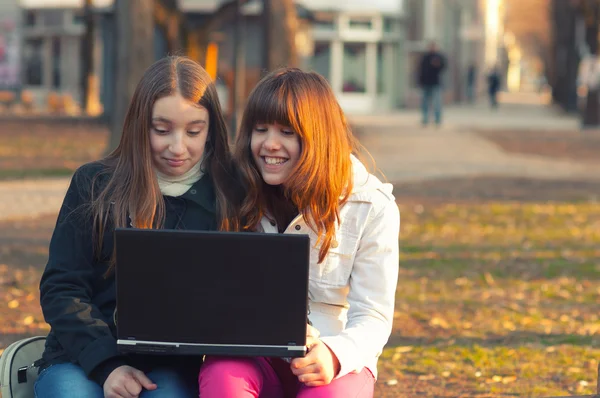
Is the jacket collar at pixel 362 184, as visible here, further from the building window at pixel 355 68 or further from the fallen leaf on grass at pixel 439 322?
the building window at pixel 355 68

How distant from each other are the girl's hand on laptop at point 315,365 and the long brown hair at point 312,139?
357mm

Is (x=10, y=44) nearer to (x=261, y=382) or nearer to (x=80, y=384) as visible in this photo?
(x=80, y=384)

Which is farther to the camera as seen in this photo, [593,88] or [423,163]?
[593,88]

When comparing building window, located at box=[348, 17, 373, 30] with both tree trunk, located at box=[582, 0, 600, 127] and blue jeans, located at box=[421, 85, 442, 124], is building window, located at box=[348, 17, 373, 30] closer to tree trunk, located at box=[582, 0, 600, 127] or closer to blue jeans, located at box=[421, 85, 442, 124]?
blue jeans, located at box=[421, 85, 442, 124]

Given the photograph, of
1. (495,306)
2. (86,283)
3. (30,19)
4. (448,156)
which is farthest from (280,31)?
(30,19)

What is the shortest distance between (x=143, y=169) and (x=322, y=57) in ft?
122

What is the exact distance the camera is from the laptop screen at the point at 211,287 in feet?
10.4

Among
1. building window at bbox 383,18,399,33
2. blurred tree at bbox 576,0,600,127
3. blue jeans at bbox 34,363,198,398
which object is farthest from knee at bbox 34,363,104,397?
building window at bbox 383,18,399,33

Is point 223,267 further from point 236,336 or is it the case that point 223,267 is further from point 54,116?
point 54,116

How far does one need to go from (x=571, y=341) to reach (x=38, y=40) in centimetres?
3999

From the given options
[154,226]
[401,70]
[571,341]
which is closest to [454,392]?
[571,341]

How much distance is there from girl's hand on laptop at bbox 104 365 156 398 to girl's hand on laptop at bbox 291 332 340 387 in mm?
482

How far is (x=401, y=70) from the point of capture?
146ft

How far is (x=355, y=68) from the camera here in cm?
4081
